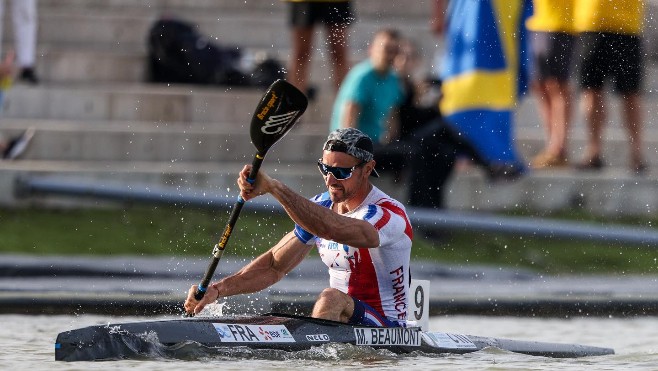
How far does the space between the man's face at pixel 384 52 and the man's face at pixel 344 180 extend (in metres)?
5.50

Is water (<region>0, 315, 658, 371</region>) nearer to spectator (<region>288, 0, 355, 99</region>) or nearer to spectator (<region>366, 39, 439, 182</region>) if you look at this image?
spectator (<region>366, 39, 439, 182</region>)

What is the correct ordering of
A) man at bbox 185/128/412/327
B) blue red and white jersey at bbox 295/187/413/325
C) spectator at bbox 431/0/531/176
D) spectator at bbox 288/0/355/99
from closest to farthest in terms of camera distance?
1. man at bbox 185/128/412/327
2. blue red and white jersey at bbox 295/187/413/325
3. spectator at bbox 288/0/355/99
4. spectator at bbox 431/0/531/176

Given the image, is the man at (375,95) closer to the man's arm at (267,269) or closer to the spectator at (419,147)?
the spectator at (419,147)

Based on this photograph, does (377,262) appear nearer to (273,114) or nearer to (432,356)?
(432,356)

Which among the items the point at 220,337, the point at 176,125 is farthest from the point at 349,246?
the point at 176,125

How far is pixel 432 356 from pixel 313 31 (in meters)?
5.92

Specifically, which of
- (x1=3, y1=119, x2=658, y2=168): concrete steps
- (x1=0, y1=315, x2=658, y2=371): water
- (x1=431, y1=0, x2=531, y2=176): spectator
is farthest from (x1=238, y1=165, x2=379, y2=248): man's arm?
(x1=3, y1=119, x2=658, y2=168): concrete steps

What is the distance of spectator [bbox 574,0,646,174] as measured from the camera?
616 inches

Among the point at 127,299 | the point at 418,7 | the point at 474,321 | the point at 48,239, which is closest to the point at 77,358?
the point at 127,299

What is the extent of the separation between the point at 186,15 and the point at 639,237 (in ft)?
19.2

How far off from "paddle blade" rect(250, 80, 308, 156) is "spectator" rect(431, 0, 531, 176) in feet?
20.4

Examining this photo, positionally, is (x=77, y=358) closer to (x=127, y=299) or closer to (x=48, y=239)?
(x=127, y=299)

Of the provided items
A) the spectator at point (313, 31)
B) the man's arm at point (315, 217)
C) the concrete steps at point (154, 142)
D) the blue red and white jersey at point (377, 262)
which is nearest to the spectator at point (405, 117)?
the spectator at point (313, 31)

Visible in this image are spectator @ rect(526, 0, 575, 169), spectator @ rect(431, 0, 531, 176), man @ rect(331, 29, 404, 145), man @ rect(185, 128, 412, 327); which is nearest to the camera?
man @ rect(185, 128, 412, 327)
